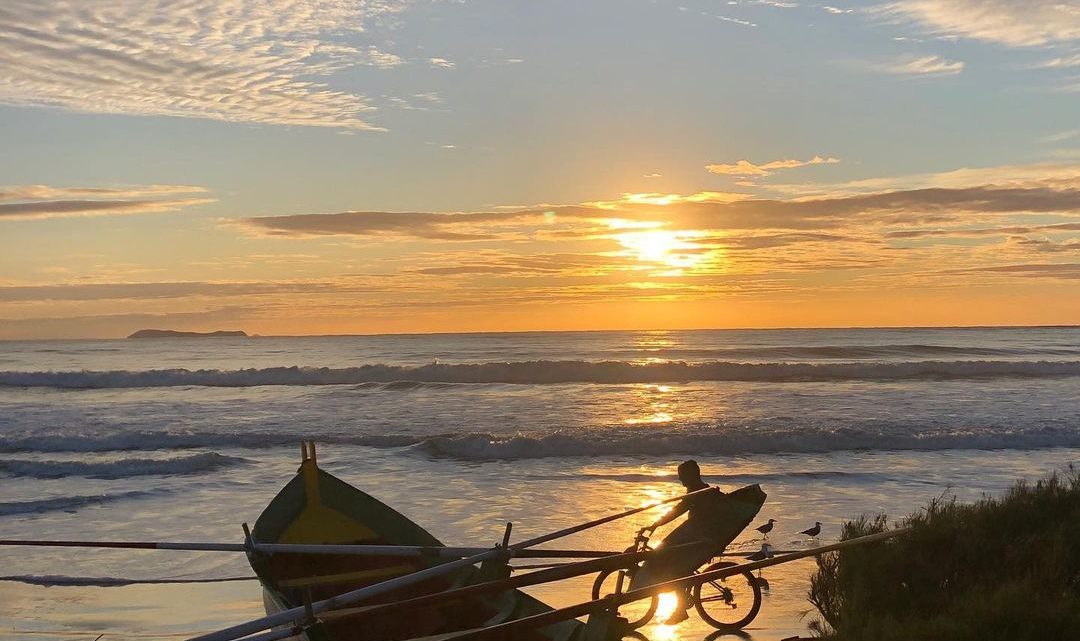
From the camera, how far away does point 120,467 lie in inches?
786

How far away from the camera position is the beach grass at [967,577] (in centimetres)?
568

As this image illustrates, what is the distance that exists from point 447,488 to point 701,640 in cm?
905

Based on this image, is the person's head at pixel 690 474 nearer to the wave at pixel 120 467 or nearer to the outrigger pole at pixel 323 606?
the outrigger pole at pixel 323 606

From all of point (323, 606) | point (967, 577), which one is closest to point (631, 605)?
point (967, 577)

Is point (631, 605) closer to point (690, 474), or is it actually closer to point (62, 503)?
point (690, 474)

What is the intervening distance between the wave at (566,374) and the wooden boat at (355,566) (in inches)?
1420

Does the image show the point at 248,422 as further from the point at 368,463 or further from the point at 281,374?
the point at 281,374

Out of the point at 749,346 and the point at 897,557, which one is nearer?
the point at 897,557

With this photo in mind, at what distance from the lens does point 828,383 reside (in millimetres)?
41812

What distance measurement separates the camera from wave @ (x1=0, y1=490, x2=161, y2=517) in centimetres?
1534

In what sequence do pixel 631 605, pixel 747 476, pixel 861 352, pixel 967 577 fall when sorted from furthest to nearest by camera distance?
pixel 861 352
pixel 747 476
pixel 631 605
pixel 967 577

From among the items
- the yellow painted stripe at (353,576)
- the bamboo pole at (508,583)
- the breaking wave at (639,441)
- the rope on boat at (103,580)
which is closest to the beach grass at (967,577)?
A: the bamboo pole at (508,583)

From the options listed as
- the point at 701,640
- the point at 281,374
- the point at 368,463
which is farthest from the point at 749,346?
the point at 701,640

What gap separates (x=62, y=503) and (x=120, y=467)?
4.24 metres
